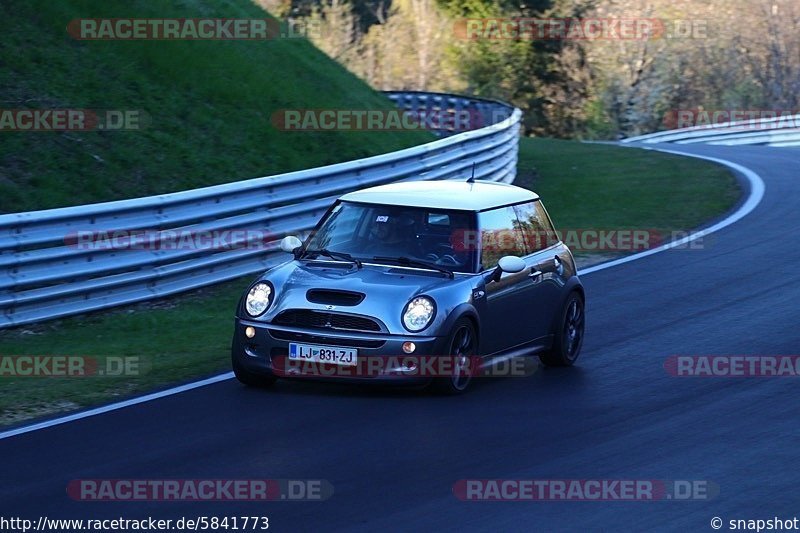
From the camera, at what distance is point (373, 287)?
932 centimetres

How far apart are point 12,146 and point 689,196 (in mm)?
10989

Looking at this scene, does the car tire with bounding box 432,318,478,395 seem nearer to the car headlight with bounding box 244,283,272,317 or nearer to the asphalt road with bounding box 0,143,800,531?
the asphalt road with bounding box 0,143,800,531

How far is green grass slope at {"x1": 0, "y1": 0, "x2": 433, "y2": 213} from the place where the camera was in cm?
1556

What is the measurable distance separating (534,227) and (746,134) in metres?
28.9

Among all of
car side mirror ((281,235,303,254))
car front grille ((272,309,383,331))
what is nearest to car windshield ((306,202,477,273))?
car side mirror ((281,235,303,254))

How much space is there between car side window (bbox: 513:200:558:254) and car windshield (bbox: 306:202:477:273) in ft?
2.59

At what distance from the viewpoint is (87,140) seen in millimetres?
16344

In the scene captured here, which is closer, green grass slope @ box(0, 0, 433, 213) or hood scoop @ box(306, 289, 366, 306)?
hood scoop @ box(306, 289, 366, 306)

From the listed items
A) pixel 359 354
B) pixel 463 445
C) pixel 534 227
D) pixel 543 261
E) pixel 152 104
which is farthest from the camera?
pixel 152 104

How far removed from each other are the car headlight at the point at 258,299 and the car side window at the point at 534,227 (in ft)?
7.59

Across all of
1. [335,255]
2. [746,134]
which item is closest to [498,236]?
[335,255]

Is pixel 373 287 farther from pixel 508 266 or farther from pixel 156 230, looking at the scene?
pixel 156 230

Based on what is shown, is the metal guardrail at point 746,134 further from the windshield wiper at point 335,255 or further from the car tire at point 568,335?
→ the windshield wiper at point 335,255

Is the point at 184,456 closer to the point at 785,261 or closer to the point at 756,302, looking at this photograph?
the point at 756,302
